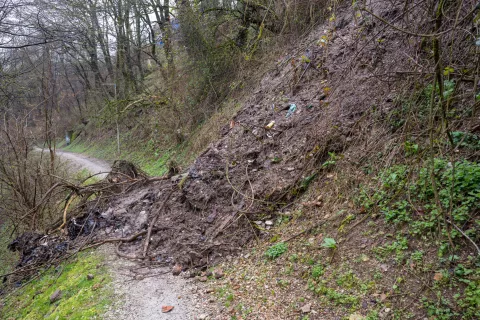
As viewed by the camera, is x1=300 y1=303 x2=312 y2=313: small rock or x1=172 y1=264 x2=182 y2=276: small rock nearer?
x1=300 y1=303 x2=312 y2=313: small rock

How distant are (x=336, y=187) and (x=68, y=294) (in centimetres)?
420

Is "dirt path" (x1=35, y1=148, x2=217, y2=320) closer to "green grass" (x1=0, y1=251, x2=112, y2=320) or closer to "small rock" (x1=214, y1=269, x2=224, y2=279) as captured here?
"green grass" (x1=0, y1=251, x2=112, y2=320)

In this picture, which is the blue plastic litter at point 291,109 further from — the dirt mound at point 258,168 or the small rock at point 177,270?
the small rock at point 177,270

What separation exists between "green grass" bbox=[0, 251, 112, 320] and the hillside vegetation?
24.2 inches

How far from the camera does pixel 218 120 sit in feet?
35.1

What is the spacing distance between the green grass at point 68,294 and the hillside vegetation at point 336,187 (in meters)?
0.61

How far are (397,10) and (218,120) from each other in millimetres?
6051

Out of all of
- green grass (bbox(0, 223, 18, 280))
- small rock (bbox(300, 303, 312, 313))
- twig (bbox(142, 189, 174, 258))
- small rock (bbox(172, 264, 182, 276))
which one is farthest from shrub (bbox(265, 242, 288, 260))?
green grass (bbox(0, 223, 18, 280))

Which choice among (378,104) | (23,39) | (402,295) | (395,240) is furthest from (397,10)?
(23,39)

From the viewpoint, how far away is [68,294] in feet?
15.4

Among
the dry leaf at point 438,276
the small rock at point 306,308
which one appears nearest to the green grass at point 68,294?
the small rock at point 306,308

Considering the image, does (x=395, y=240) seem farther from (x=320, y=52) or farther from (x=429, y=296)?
(x=320, y=52)

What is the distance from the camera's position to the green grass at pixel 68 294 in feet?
13.5

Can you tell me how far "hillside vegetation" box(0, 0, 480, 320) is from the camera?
2.89m
